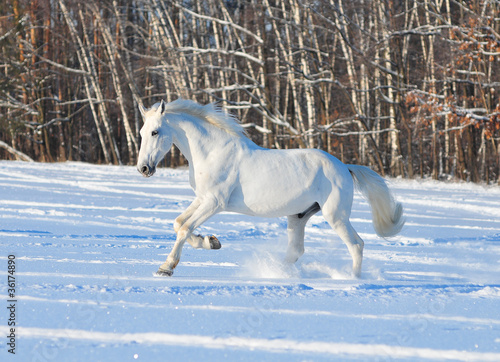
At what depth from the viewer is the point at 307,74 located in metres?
19.2

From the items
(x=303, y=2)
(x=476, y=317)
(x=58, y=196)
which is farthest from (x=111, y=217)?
(x=303, y=2)

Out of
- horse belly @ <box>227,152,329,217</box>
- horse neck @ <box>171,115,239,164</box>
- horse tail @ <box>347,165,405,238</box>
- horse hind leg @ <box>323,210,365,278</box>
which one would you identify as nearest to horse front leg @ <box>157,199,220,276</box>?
horse belly @ <box>227,152,329,217</box>

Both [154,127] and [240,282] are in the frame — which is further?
[154,127]

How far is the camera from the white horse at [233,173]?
4.43 m

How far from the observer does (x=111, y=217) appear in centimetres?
876

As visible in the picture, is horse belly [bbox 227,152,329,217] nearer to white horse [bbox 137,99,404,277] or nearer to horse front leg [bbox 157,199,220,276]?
white horse [bbox 137,99,404,277]

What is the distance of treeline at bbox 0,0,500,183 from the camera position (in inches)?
637

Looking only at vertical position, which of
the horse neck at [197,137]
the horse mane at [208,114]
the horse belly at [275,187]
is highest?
the horse mane at [208,114]

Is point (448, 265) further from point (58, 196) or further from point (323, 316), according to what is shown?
point (58, 196)

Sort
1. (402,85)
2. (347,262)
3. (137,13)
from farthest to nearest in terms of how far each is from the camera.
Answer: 1. (137,13)
2. (402,85)
3. (347,262)

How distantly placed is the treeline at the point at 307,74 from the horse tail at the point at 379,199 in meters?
9.36

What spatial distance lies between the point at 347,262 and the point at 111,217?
4.38m

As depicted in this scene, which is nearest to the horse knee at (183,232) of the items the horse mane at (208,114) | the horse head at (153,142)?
the horse head at (153,142)

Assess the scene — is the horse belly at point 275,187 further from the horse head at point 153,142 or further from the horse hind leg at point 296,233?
the horse head at point 153,142
